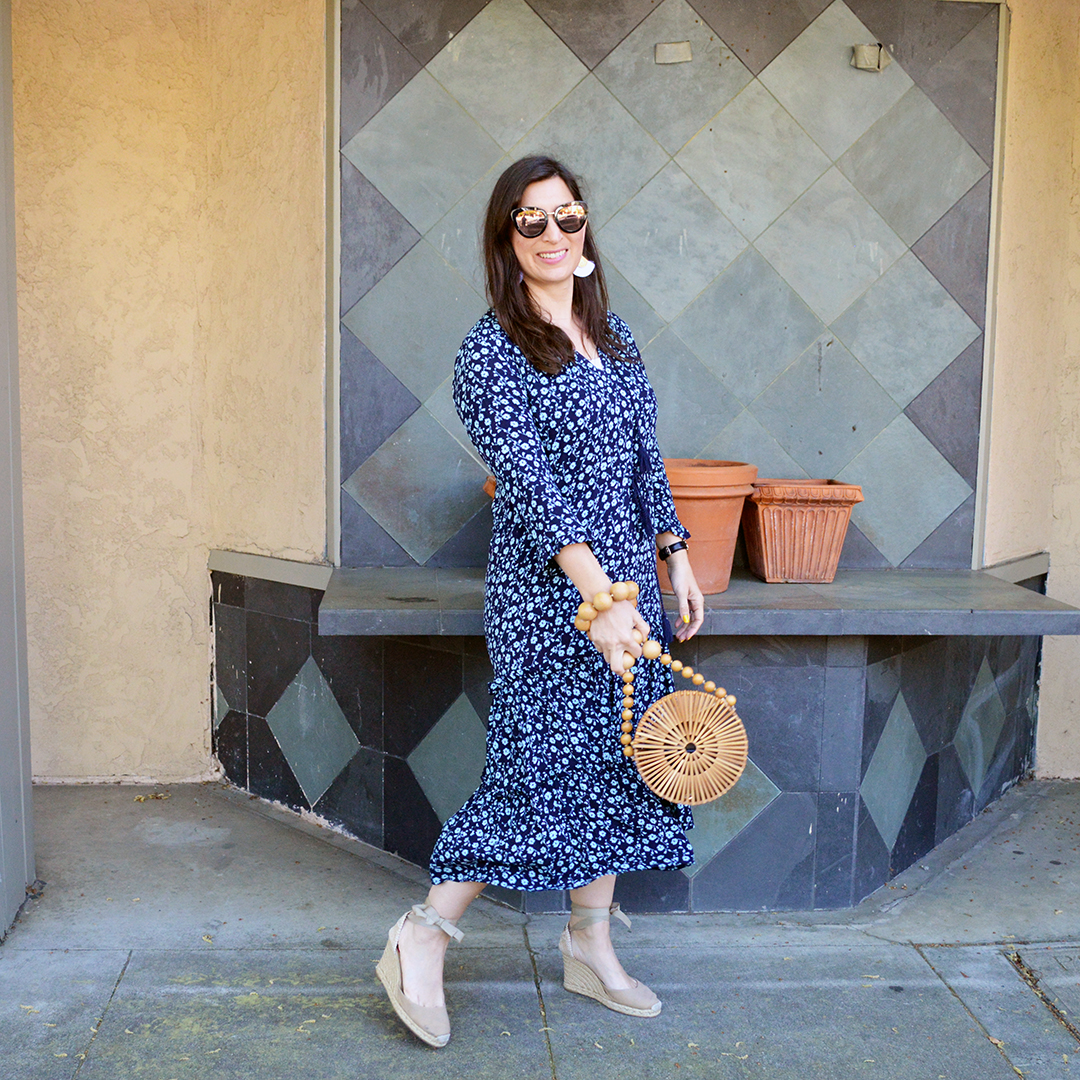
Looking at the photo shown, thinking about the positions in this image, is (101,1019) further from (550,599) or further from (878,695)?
(878,695)

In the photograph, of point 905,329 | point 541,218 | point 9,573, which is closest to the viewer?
point 541,218

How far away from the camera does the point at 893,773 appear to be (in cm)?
299

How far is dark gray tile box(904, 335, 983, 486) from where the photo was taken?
3.31 meters

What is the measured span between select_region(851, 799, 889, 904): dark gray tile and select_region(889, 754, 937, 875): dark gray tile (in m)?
0.06

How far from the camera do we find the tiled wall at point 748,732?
111 inches

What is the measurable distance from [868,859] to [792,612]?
28.8 inches

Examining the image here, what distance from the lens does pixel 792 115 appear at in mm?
3189

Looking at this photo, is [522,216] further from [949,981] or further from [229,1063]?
[949,981]

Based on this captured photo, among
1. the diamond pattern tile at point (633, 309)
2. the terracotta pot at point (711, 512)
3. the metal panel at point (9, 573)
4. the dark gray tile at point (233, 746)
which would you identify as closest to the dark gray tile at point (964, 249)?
the diamond pattern tile at point (633, 309)

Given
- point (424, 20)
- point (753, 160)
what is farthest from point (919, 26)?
point (424, 20)

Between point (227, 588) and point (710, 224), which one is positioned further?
point (227, 588)

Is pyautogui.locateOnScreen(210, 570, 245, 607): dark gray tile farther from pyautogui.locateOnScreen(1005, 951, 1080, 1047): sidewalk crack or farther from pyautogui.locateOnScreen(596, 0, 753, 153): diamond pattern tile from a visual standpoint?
pyautogui.locateOnScreen(1005, 951, 1080, 1047): sidewalk crack

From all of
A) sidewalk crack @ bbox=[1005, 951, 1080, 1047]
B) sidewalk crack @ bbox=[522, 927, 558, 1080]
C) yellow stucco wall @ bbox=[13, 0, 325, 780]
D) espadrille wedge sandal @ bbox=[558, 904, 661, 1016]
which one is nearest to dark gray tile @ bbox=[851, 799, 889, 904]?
sidewalk crack @ bbox=[1005, 951, 1080, 1047]

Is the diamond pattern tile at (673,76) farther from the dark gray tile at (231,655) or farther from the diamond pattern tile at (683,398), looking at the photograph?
the dark gray tile at (231,655)
